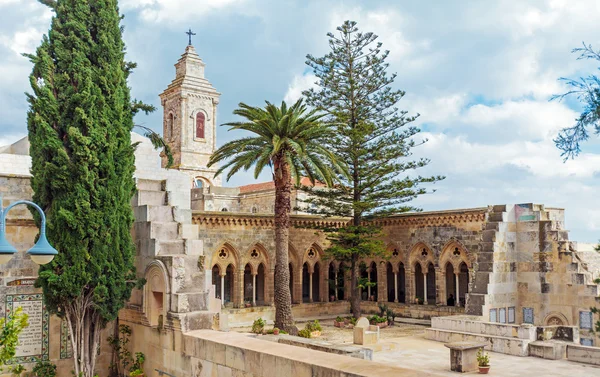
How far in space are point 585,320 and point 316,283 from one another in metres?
10.8

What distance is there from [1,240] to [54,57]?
540 cm

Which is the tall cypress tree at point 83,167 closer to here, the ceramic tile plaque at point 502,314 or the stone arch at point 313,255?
the ceramic tile plaque at point 502,314

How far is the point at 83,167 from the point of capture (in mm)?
10617

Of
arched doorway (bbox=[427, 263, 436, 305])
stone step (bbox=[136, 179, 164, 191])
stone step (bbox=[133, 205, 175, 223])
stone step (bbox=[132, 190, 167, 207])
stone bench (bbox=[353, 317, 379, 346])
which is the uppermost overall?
stone step (bbox=[136, 179, 164, 191])

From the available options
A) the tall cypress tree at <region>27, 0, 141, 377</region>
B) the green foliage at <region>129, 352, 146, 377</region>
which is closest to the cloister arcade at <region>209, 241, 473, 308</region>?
the green foliage at <region>129, 352, 146, 377</region>

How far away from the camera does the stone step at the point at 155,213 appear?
1216 cm

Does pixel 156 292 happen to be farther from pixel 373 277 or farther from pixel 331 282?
pixel 373 277

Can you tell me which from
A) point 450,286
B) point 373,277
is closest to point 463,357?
point 450,286

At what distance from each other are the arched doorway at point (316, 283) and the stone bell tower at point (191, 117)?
75.7ft

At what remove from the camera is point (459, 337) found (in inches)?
663

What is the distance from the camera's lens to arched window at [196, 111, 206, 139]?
47.3m

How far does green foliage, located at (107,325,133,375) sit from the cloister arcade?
27.5ft

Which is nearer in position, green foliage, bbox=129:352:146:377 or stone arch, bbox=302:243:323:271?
green foliage, bbox=129:352:146:377

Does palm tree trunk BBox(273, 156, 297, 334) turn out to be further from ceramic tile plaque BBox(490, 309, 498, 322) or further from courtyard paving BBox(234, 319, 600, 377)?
ceramic tile plaque BBox(490, 309, 498, 322)
